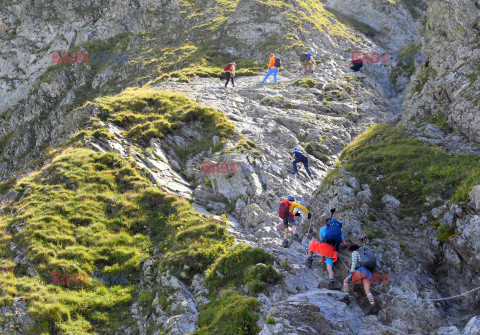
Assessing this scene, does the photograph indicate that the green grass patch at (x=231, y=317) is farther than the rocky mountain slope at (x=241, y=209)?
No

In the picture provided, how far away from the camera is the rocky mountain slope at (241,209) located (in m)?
11.5

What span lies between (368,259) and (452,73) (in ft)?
52.9

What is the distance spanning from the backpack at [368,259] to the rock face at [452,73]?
1045cm

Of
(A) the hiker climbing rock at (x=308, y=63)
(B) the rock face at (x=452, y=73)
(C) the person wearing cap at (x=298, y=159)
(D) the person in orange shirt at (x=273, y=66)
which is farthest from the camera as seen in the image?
(A) the hiker climbing rock at (x=308, y=63)

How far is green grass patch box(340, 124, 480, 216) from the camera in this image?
14922 millimetres

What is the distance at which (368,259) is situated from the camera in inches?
471

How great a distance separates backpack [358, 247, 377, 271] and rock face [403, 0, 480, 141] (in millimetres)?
10453

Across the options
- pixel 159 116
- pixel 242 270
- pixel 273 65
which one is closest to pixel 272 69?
pixel 273 65

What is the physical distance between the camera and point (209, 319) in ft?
37.4

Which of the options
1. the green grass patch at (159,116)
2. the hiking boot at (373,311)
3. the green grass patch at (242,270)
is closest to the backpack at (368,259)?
the hiking boot at (373,311)

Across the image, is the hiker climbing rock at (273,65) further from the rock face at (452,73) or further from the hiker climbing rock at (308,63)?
the rock face at (452,73)

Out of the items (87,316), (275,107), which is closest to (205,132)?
(275,107)

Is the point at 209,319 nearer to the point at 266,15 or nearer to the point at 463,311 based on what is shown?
the point at 463,311

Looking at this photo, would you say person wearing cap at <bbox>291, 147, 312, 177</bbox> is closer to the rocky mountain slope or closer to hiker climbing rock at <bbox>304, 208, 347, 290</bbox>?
the rocky mountain slope
